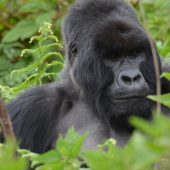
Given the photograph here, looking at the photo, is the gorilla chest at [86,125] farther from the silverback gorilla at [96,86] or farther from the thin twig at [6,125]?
the thin twig at [6,125]

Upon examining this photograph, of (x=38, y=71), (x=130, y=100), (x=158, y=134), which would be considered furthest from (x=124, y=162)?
(x=38, y=71)

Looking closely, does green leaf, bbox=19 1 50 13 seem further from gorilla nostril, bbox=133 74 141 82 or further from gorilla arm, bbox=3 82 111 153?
gorilla nostril, bbox=133 74 141 82

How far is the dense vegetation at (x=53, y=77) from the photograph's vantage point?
1.19 metres

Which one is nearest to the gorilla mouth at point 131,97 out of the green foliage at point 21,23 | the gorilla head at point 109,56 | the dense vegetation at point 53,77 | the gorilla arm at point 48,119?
the gorilla head at point 109,56

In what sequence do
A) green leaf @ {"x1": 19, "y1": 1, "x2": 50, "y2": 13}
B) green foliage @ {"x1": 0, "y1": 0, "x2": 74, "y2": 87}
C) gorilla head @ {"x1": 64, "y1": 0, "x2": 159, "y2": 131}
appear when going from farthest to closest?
1. green leaf @ {"x1": 19, "y1": 1, "x2": 50, "y2": 13}
2. green foliage @ {"x1": 0, "y1": 0, "x2": 74, "y2": 87}
3. gorilla head @ {"x1": 64, "y1": 0, "x2": 159, "y2": 131}

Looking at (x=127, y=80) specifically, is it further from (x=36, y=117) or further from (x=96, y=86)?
(x=36, y=117)

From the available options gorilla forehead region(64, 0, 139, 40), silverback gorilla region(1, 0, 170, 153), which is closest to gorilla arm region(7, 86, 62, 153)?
silverback gorilla region(1, 0, 170, 153)

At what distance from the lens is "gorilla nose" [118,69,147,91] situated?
3256 mm

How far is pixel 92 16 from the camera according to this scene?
11.8 ft

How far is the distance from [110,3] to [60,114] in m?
0.73

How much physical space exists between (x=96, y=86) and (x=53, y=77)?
1.64 m

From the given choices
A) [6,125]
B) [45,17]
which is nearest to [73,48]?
[6,125]

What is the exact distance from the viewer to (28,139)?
12.3 ft

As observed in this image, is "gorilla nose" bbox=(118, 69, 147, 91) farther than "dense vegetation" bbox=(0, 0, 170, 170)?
Yes
